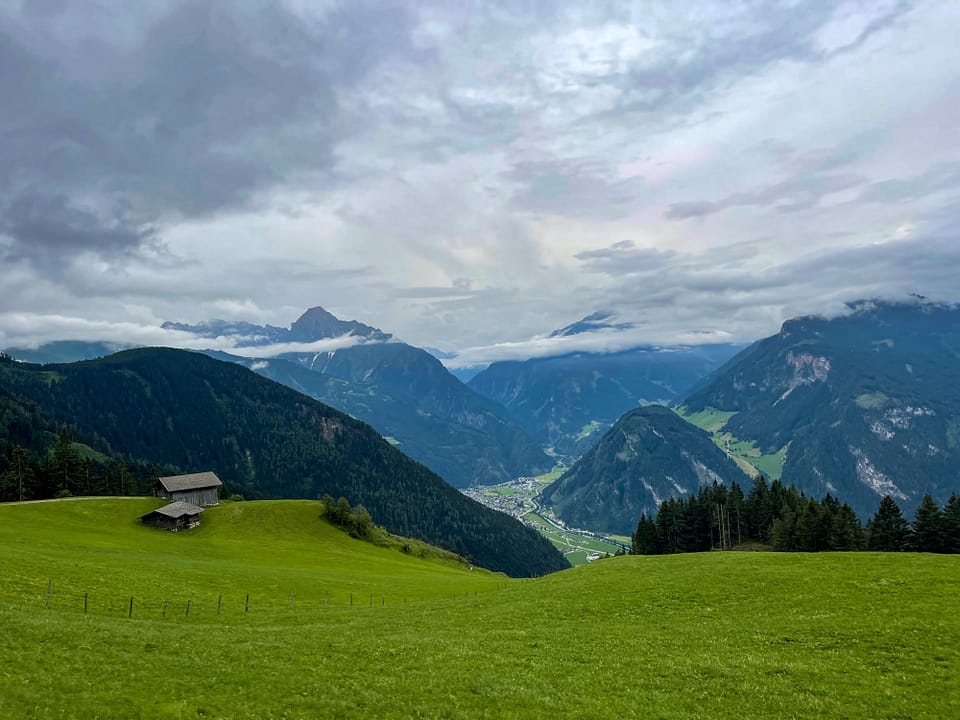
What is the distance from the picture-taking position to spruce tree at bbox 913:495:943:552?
102 m

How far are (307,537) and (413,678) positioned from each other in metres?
105

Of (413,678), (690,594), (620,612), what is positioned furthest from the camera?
(690,594)

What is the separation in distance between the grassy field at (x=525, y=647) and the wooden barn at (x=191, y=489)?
77.6 metres

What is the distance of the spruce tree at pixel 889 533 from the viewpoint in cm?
10669

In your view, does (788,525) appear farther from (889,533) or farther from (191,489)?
(191,489)

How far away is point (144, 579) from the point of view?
56.3 metres

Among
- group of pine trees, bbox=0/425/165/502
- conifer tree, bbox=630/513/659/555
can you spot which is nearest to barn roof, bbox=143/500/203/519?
group of pine trees, bbox=0/425/165/502

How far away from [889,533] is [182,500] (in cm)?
16281

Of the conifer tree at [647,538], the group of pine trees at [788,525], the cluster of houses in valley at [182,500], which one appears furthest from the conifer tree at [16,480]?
the conifer tree at [647,538]

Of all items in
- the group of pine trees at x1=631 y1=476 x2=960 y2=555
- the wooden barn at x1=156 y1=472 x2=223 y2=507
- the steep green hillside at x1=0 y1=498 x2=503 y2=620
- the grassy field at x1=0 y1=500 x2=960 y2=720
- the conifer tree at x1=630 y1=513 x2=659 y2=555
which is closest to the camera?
the grassy field at x1=0 y1=500 x2=960 y2=720

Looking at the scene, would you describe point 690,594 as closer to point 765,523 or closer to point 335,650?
point 335,650

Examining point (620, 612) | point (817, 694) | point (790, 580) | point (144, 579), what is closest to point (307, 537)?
point (144, 579)

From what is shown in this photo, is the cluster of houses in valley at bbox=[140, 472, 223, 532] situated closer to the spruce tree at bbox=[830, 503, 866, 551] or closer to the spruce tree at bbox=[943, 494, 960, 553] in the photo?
the spruce tree at bbox=[830, 503, 866, 551]

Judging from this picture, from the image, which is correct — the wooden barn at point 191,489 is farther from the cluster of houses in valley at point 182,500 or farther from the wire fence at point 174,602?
the wire fence at point 174,602
